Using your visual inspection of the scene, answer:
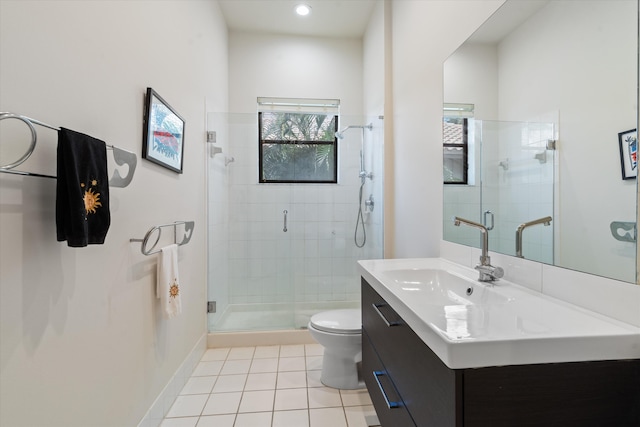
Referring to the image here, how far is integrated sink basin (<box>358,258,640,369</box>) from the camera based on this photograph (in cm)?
65

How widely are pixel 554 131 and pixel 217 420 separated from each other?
2.07 meters

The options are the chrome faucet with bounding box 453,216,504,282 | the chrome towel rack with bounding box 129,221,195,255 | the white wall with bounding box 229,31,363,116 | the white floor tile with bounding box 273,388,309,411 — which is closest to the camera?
the chrome faucet with bounding box 453,216,504,282

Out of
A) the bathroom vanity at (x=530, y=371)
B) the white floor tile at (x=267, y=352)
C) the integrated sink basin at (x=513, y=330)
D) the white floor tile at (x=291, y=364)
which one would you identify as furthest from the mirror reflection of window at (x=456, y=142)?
the white floor tile at (x=267, y=352)

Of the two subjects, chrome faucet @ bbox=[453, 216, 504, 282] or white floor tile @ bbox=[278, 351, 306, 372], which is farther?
white floor tile @ bbox=[278, 351, 306, 372]

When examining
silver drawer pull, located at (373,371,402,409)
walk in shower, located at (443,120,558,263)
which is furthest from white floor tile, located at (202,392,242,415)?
walk in shower, located at (443,120,558,263)

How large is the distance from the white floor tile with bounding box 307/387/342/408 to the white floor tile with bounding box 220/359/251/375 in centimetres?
56

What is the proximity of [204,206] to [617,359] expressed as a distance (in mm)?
2467

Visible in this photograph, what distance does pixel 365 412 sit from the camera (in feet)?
5.49

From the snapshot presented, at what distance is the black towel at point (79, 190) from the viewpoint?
83 centimetres

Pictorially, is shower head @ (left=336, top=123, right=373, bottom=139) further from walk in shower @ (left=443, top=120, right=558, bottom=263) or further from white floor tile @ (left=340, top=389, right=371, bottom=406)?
white floor tile @ (left=340, top=389, right=371, bottom=406)

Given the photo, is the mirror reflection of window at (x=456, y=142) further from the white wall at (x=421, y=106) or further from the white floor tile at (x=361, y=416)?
the white floor tile at (x=361, y=416)

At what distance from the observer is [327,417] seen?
5.34ft

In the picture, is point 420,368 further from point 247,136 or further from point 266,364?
point 247,136

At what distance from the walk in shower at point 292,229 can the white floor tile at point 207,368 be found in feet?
1.66
